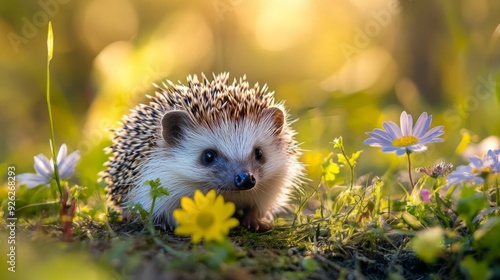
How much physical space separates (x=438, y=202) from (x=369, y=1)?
5003 mm

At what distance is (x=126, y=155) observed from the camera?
11.5ft

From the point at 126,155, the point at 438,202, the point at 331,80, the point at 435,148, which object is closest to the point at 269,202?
the point at 126,155

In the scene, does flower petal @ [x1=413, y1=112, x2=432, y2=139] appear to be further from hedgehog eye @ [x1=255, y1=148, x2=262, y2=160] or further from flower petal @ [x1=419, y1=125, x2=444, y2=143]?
hedgehog eye @ [x1=255, y1=148, x2=262, y2=160]

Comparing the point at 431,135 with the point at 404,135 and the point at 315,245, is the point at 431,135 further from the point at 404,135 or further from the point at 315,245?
the point at 315,245

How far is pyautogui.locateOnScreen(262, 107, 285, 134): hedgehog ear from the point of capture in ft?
11.4

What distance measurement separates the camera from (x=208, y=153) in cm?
336

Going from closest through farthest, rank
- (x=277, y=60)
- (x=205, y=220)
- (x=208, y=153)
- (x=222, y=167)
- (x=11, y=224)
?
1. (x=205, y=220)
2. (x=11, y=224)
3. (x=222, y=167)
4. (x=208, y=153)
5. (x=277, y=60)

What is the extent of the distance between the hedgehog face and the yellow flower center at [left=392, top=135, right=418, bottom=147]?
79 cm

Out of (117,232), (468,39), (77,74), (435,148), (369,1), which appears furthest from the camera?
(77,74)

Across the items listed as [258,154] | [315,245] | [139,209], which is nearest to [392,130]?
[315,245]

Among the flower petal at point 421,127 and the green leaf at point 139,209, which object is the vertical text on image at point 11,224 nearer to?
the green leaf at point 139,209

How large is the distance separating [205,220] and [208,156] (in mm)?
1262

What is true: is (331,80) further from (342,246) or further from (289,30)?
(342,246)

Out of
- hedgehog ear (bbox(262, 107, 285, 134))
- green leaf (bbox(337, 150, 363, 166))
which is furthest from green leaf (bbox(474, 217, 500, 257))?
hedgehog ear (bbox(262, 107, 285, 134))
